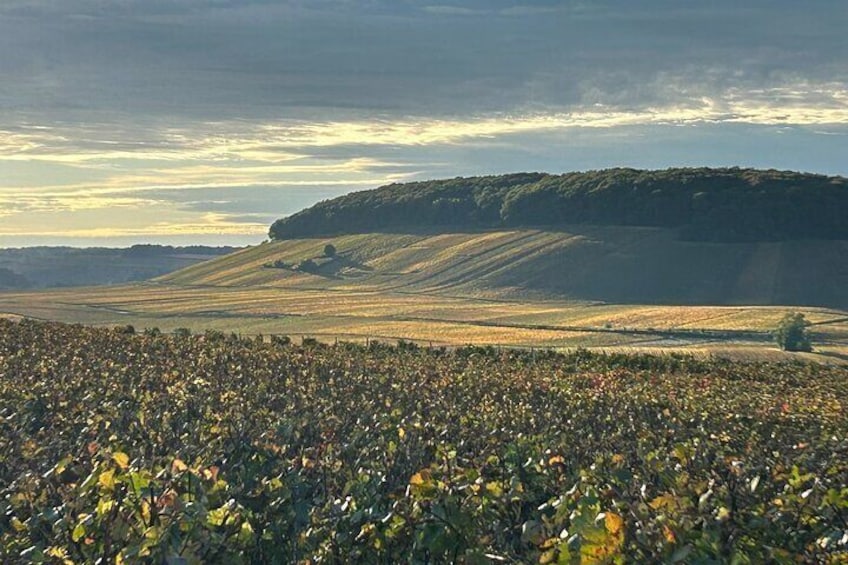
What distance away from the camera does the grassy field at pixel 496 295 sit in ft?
289

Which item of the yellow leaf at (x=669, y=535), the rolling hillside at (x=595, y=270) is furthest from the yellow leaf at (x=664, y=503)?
the rolling hillside at (x=595, y=270)

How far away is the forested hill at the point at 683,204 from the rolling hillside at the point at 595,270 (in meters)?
3.41

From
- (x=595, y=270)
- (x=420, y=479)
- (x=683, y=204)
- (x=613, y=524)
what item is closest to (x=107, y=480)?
(x=420, y=479)

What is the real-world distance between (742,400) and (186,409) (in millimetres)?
16159

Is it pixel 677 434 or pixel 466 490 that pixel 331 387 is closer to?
pixel 677 434

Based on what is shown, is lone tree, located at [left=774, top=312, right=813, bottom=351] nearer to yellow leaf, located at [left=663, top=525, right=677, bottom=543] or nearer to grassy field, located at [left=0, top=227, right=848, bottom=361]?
grassy field, located at [left=0, top=227, right=848, bottom=361]

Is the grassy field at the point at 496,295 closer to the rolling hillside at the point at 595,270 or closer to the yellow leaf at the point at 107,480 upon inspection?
the rolling hillside at the point at 595,270

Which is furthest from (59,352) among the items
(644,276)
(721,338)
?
(644,276)

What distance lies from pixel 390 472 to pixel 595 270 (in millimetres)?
135789

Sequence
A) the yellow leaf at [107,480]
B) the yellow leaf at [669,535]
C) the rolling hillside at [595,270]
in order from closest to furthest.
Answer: the yellow leaf at [669,535]
the yellow leaf at [107,480]
the rolling hillside at [595,270]

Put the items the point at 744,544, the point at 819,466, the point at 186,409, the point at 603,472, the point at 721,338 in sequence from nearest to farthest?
the point at 744,544 < the point at 603,472 < the point at 819,466 < the point at 186,409 < the point at 721,338

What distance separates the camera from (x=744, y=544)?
7309 mm

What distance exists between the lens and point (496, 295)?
5295 inches

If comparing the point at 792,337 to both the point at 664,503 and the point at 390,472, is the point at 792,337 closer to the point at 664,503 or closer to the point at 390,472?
the point at 390,472
